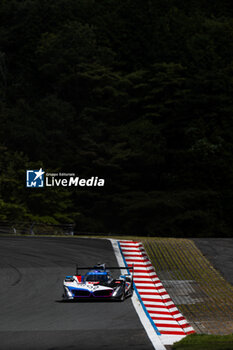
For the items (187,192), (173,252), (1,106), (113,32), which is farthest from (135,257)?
(113,32)

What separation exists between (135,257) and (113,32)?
64449mm

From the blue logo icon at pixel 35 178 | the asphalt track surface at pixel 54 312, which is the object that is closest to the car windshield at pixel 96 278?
the asphalt track surface at pixel 54 312

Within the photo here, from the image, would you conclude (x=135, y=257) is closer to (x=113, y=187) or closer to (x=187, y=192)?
(x=187, y=192)

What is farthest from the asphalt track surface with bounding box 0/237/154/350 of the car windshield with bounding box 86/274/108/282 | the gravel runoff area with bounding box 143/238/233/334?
the gravel runoff area with bounding box 143/238/233/334

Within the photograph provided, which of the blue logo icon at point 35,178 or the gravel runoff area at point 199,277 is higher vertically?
the blue logo icon at point 35,178

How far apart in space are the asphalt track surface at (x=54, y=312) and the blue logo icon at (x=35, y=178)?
34088 millimetres

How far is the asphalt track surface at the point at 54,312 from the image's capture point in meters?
Result: 17.8

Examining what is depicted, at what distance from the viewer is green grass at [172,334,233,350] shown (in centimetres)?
1578

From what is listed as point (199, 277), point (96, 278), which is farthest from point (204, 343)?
point (199, 277)

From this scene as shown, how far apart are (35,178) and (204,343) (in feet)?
179

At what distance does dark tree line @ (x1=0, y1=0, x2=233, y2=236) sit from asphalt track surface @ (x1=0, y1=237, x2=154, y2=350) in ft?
97.1

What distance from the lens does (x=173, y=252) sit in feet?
115

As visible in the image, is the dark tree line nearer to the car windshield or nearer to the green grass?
the car windshield

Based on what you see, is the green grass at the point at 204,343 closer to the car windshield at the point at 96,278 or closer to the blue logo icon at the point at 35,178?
the car windshield at the point at 96,278
